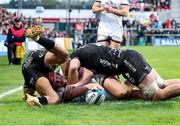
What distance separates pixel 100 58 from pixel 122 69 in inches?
15.1

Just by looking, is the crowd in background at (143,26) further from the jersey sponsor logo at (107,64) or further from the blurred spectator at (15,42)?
the jersey sponsor logo at (107,64)

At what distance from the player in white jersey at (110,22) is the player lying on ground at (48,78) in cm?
278

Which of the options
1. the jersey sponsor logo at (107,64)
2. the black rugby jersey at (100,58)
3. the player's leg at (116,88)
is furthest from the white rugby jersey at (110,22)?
the jersey sponsor logo at (107,64)

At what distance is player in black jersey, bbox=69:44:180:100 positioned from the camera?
9711 mm

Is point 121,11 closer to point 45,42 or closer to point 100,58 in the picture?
point 100,58

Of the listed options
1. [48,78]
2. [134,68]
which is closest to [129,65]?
[134,68]

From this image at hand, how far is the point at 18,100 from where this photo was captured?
409 inches

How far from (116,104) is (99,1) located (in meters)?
3.47

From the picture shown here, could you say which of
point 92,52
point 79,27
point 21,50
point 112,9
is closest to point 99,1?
point 112,9

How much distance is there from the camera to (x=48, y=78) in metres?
9.78

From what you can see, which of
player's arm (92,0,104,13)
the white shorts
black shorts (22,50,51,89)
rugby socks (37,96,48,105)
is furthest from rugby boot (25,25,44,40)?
player's arm (92,0,104,13)

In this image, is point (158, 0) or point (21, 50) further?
point (158, 0)

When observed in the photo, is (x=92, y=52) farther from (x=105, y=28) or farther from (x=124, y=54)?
(x=105, y=28)

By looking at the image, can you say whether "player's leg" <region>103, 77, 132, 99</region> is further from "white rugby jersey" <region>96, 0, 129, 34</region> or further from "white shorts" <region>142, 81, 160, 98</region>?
"white rugby jersey" <region>96, 0, 129, 34</region>
